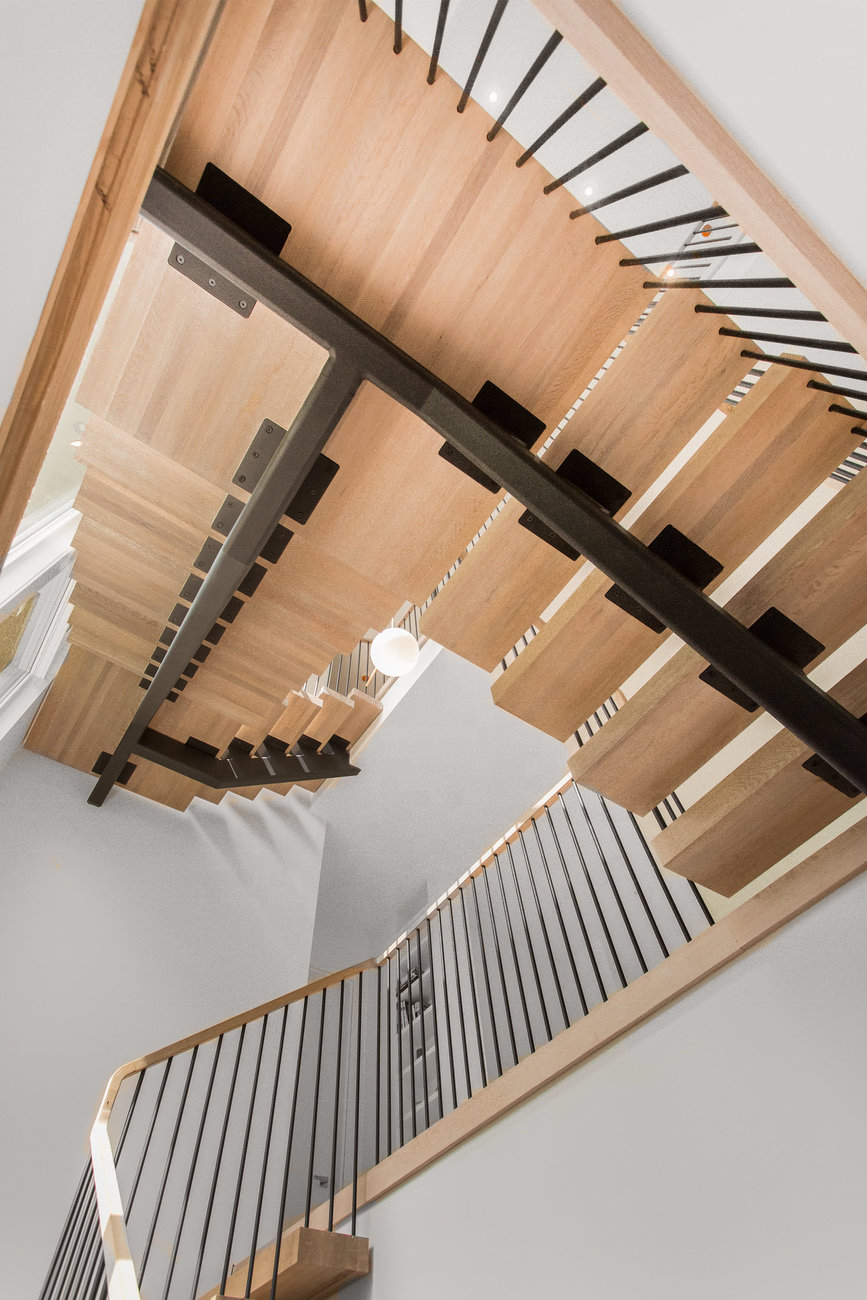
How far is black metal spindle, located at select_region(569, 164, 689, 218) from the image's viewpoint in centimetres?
165

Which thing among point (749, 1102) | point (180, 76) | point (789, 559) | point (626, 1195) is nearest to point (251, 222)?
point (180, 76)

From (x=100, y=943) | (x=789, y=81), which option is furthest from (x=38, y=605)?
(x=789, y=81)

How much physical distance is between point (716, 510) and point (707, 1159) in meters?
1.78

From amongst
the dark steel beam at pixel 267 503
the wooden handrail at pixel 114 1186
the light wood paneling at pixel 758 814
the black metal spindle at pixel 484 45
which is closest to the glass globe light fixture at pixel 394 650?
the dark steel beam at pixel 267 503

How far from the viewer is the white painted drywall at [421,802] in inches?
236

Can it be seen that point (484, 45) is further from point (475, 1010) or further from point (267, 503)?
point (475, 1010)

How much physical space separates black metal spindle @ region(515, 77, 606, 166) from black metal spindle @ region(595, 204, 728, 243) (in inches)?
10.0

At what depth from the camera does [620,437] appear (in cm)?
201

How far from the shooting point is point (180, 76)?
1006 mm

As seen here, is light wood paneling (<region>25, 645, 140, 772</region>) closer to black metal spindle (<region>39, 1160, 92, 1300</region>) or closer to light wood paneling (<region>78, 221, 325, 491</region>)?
black metal spindle (<region>39, 1160, 92, 1300</region>)

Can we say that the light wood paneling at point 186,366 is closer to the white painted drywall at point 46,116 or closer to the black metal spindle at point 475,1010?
the white painted drywall at point 46,116

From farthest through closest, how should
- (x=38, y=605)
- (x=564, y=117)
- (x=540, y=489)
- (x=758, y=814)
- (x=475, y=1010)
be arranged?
1. (x=38, y=605)
2. (x=475, y=1010)
3. (x=758, y=814)
4. (x=540, y=489)
5. (x=564, y=117)

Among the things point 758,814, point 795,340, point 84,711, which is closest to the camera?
point 795,340

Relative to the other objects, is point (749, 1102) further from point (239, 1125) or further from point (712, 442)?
point (239, 1125)
